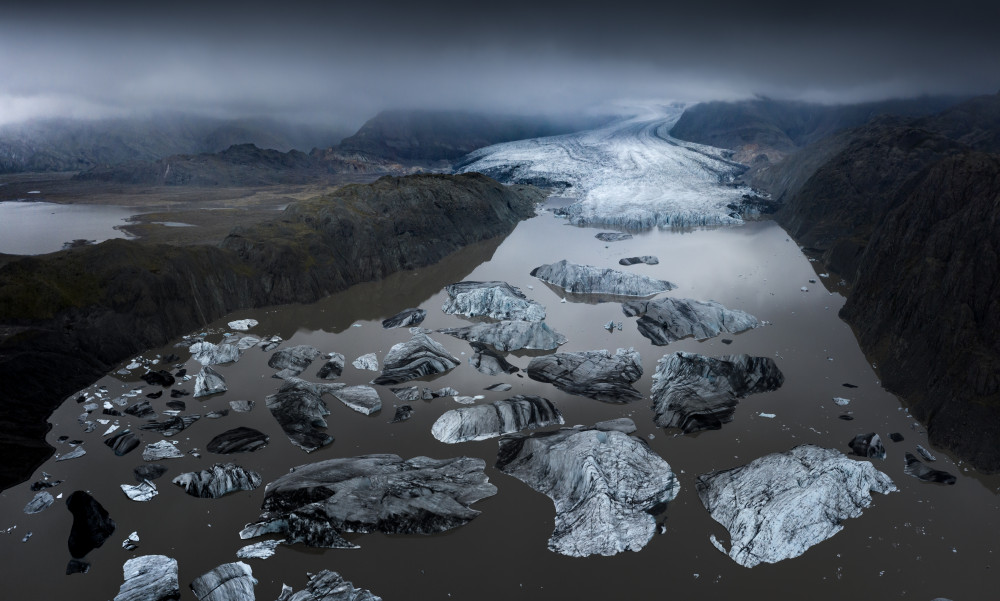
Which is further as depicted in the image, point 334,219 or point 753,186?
point 753,186

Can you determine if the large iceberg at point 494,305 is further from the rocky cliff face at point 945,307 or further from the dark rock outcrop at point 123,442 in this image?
the dark rock outcrop at point 123,442

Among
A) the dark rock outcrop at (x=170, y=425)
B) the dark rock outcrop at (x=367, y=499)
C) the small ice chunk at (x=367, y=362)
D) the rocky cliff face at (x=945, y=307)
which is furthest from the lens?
the small ice chunk at (x=367, y=362)

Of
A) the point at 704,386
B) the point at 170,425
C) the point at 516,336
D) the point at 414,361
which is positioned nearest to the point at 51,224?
the point at 170,425

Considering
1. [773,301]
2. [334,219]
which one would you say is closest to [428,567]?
[773,301]

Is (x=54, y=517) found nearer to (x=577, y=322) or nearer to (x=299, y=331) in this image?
(x=299, y=331)

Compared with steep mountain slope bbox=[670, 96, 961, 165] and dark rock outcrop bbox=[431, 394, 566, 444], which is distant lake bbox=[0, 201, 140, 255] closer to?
dark rock outcrop bbox=[431, 394, 566, 444]

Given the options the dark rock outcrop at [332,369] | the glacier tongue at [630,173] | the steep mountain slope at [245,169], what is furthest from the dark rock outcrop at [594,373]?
the steep mountain slope at [245,169]

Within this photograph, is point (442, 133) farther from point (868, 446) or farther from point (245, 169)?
point (868, 446)
